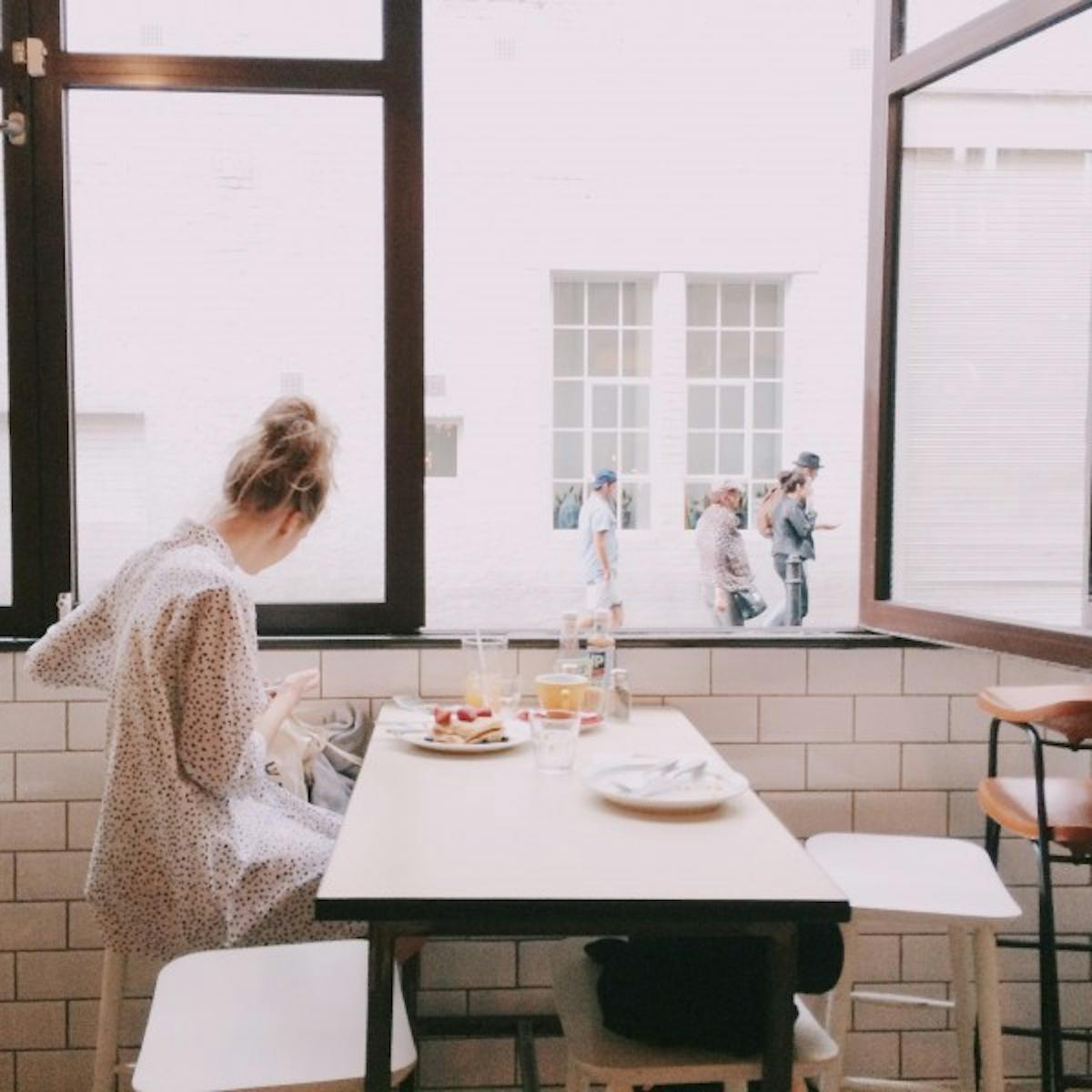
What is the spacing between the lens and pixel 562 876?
4.73 feet

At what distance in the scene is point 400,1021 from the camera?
1.60 m

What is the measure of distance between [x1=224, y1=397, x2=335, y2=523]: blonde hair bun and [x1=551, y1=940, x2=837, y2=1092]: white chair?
953mm

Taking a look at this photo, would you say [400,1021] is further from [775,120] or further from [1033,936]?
[775,120]

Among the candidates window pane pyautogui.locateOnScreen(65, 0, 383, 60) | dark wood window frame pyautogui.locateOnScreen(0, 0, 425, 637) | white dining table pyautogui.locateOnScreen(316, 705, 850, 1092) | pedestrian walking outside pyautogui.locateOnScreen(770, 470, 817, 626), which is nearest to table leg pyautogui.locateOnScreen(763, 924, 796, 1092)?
white dining table pyautogui.locateOnScreen(316, 705, 850, 1092)

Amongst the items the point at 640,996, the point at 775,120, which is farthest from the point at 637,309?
the point at 640,996

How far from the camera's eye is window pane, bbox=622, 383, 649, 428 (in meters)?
9.07

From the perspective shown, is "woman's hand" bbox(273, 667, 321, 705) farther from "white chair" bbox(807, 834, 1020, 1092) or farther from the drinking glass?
"white chair" bbox(807, 834, 1020, 1092)

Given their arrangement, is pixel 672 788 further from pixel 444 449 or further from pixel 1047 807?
pixel 444 449

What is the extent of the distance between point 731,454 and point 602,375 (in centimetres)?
117

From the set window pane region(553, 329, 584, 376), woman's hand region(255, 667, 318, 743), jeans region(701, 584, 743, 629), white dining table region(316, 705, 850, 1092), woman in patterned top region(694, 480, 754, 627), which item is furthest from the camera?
window pane region(553, 329, 584, 376)

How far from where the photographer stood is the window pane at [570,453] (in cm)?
913

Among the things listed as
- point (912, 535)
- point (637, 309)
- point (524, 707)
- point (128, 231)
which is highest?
point (637, 309)

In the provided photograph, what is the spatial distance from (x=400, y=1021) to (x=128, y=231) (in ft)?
6.27

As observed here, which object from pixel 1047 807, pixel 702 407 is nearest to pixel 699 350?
pixel 702 407
